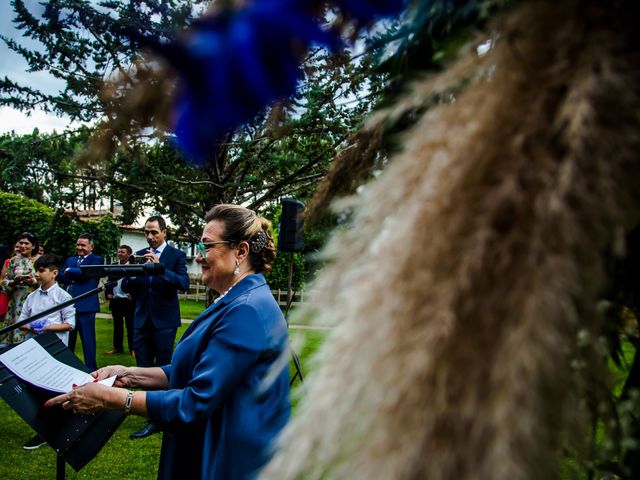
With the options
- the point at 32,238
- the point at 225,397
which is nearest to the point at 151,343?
the point at 32,238

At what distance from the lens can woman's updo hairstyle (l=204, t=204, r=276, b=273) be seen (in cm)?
260

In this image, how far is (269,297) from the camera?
244 cm

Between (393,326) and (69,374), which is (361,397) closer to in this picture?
(393,326)

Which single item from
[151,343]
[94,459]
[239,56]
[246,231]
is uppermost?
[239,56]

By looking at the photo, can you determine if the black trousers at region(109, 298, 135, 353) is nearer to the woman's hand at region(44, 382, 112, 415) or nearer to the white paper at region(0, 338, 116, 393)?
the white paper at region(0, 338, 116, 393)

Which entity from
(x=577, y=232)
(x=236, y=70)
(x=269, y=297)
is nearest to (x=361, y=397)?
(x=577, y=232)

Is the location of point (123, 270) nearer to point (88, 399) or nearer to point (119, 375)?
point (119, 375)

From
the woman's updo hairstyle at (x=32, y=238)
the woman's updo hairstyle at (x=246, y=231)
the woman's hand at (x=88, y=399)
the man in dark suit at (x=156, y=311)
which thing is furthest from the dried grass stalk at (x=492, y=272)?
the woman's updo hairstyle at (x=32, y=238)

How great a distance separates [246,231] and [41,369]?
4.08 ft

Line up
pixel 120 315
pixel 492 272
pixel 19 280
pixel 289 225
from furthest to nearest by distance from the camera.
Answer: pixel 120 315
pixel 289 225
pixel 19 280
pixel 492 272

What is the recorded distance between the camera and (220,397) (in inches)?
80.1

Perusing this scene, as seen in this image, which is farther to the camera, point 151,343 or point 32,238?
point 32,238

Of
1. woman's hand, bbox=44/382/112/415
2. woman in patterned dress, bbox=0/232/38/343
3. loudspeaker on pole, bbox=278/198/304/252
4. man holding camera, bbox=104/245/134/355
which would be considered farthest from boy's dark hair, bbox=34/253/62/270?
woman's hand, bbox=44/382/112/415

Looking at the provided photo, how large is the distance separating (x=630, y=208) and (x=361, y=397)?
334 mm
